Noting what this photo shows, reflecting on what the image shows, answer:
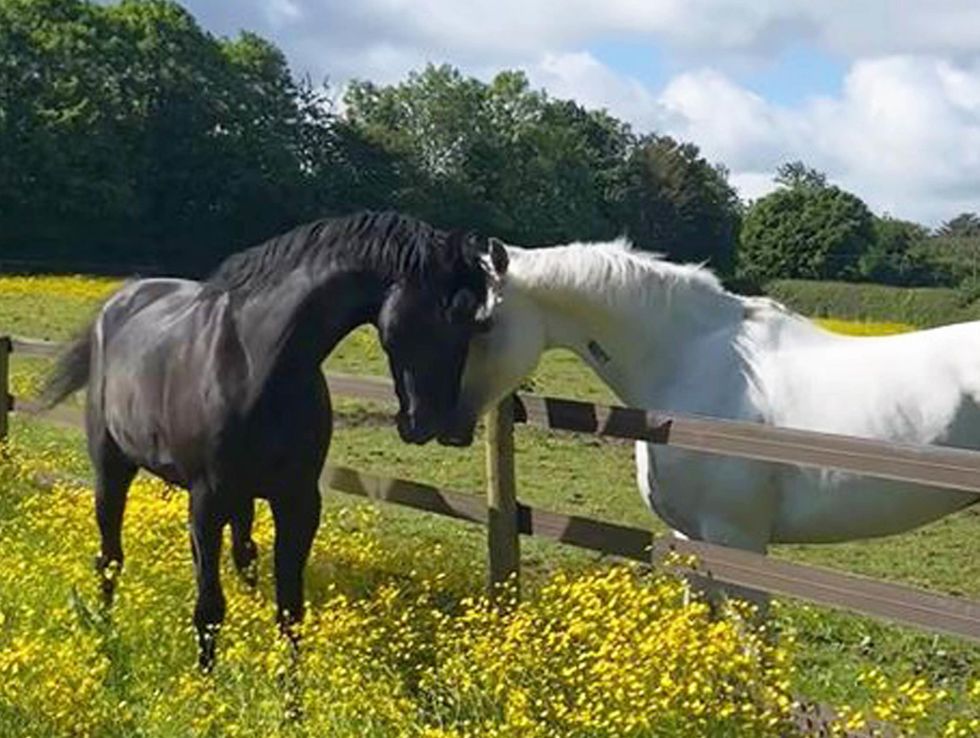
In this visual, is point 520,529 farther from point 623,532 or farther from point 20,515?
point 20,515

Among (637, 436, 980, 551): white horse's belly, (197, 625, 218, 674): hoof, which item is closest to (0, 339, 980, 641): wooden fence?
(637, 436, 980, 551): white horse's belly

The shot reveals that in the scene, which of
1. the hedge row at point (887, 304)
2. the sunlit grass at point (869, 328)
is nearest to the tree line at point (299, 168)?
the hedge row at point (887, 304)

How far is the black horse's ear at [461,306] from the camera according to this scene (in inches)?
204

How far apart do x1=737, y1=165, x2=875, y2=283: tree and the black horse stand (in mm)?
64710

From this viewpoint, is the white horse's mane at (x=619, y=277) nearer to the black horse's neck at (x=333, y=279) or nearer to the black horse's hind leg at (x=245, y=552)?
the black horse's neck at (x=333, y=279)

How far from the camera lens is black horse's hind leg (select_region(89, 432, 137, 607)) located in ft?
22.1

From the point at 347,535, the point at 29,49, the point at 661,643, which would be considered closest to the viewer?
the point at 661,643

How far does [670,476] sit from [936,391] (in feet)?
3.61

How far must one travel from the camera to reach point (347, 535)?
7.48m

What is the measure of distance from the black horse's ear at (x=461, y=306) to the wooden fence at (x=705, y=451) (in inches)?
28.7

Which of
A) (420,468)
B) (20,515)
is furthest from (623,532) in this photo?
(420,468)

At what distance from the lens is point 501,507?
246 inches

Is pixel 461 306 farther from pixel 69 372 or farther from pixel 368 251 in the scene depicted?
pixel 69 372

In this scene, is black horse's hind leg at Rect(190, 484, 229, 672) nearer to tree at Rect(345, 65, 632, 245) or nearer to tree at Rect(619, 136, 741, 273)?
tree at Rect(345, 65, 632, 245)
